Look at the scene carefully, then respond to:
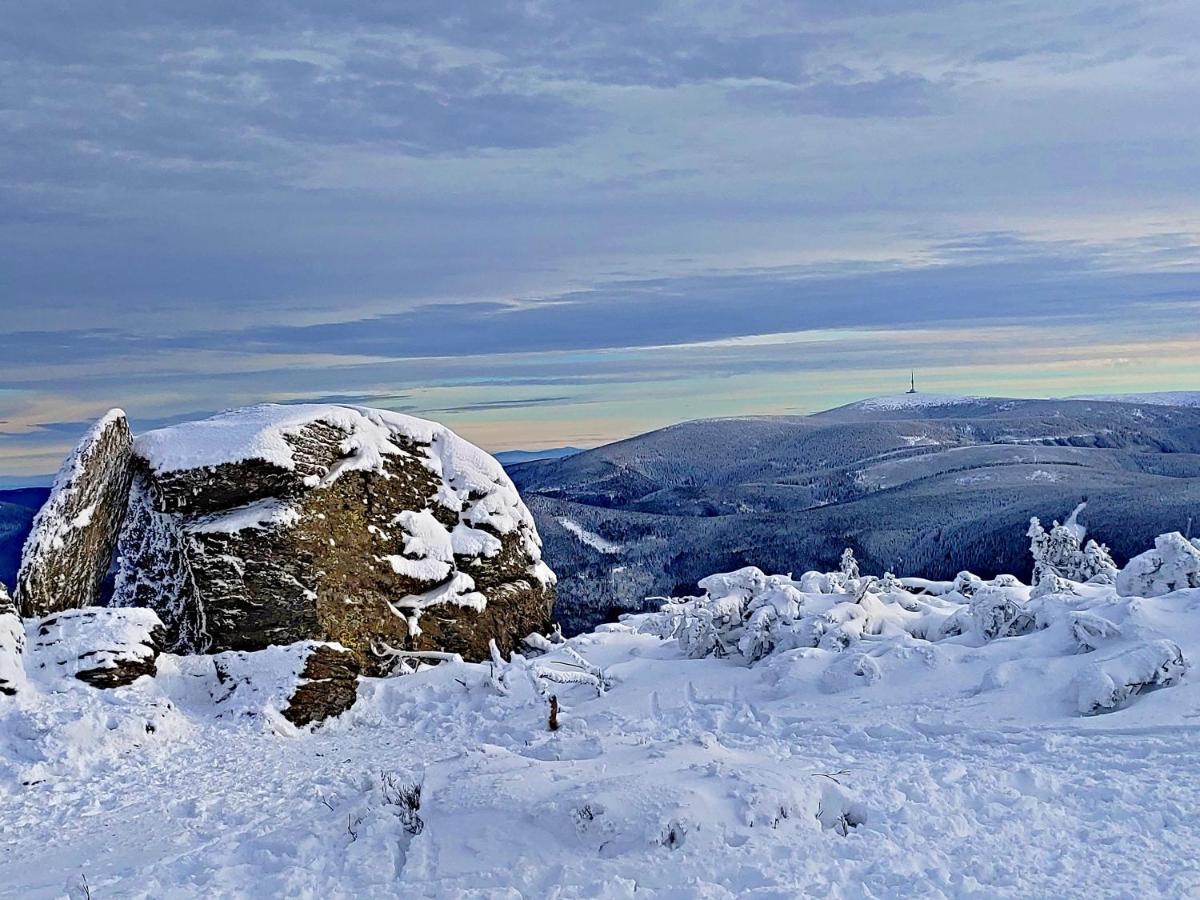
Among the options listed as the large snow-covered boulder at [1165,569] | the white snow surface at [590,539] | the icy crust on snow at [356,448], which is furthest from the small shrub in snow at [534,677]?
the white snow surface at [590,539]

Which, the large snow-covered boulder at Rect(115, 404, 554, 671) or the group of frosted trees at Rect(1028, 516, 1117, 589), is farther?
the group of frosted trees at Rect(1028, 516, 1117, 589)

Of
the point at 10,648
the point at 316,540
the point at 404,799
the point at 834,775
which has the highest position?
the point at 316,540

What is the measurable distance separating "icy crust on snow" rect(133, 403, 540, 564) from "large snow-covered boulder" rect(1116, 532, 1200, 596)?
337 inches

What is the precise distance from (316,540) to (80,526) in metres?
2.88

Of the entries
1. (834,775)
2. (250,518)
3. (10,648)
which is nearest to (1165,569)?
(834,775)

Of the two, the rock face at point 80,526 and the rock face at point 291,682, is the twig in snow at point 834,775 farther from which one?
the rock face at point 80,526

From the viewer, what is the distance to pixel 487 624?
15992mm

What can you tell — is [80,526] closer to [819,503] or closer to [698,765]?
[698,765]

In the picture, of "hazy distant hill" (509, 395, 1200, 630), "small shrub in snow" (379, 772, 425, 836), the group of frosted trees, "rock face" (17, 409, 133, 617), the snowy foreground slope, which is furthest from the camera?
"hazy distant hill" (509, 395, 1200, 630)

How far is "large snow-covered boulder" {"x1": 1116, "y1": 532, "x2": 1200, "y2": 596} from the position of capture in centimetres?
1373

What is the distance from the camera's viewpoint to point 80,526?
13.6 meters

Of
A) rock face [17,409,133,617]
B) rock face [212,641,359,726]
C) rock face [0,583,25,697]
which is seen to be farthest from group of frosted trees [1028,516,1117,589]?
rock face [0,583,25,697]

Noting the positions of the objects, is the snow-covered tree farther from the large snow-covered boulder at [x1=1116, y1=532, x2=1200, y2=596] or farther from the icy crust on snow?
the icy crust on snow

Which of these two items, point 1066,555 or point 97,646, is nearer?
point 97,646
